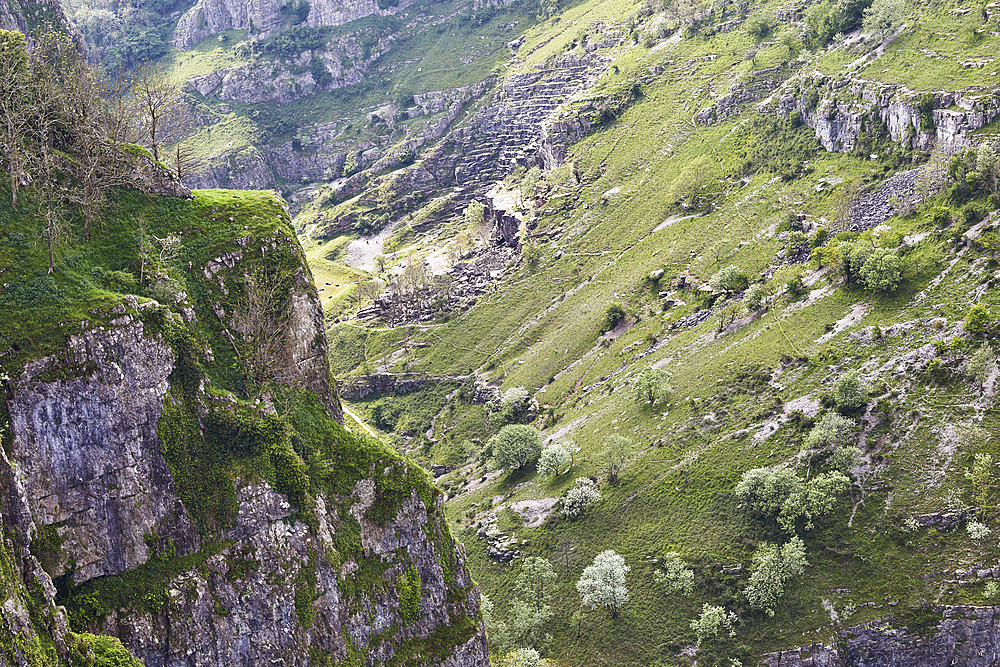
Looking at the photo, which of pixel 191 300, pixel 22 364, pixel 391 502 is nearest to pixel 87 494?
pixel 22 364

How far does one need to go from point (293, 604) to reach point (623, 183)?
159625 millimetres

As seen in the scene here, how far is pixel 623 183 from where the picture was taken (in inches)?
7702

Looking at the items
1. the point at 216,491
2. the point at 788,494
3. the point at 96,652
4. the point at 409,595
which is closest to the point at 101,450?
the point at 216,491

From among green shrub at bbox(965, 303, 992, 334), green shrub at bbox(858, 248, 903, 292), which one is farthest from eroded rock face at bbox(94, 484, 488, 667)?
green shrub at bbox(858, 248, 903, 292)

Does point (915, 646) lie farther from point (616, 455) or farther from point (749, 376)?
point (616, 455)

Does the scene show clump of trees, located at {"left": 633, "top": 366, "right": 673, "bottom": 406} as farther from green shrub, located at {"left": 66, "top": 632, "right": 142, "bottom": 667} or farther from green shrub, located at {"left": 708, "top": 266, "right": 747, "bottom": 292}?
green shrub, located at {"left": 66, "top": 632, "right": 142, "bottom": 667}

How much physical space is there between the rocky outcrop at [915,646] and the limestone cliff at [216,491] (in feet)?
148

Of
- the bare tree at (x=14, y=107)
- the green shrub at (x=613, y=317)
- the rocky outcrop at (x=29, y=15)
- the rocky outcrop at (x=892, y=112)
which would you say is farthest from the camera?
the green shrub at (x=613, y=317)

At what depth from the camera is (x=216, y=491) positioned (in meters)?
61.2

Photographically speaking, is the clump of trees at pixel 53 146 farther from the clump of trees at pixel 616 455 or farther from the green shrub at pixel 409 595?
the clump of trees at pixel 616 455

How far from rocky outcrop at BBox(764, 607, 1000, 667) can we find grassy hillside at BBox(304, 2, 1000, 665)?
1435 millimetres

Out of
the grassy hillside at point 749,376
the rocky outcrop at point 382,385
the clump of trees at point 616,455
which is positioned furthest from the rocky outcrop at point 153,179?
the rocky outcrop at point 382,385

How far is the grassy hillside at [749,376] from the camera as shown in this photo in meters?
91.3

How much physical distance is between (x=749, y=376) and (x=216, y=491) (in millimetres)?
89703
